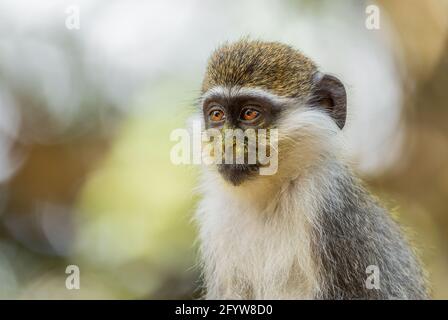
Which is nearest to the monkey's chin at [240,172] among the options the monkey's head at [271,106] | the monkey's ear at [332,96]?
the monkey's head at [271,106]

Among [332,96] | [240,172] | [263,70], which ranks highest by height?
[263,70]

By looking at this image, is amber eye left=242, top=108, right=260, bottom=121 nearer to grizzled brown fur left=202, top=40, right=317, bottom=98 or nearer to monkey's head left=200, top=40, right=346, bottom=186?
monkey's head left=200, top=40, right=346, bottom=186

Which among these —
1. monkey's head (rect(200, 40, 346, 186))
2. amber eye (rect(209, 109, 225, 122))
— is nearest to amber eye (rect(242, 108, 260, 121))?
monkey's head (rect(200, 40, 346, 186))

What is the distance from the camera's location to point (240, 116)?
3840 millimetres

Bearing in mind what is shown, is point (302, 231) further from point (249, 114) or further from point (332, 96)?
point (332, 96)

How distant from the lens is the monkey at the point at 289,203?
369 cm

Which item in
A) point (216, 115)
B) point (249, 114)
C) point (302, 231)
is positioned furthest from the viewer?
point (216, 115)

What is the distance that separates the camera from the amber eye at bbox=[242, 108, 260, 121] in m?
3.83

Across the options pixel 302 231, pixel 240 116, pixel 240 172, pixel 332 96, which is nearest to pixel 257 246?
pixel 302 231

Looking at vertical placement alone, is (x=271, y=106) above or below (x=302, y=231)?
above

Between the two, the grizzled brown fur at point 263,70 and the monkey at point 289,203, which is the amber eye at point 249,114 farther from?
the grizzled brown fur at point 263,70

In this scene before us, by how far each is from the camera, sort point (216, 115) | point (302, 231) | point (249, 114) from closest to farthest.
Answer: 1. point (302, 231)
2. point (249, 114)
3. point (216, 115)

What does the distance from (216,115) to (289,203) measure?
0.68 meters
